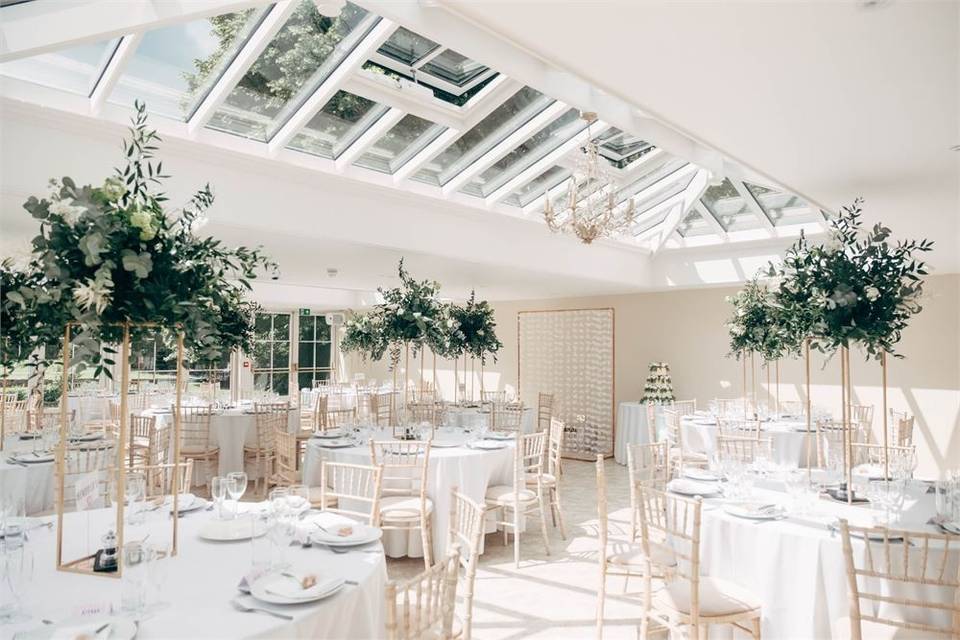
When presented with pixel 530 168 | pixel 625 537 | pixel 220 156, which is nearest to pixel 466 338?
pixel 530 168

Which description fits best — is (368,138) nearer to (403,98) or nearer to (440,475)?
(403,98)

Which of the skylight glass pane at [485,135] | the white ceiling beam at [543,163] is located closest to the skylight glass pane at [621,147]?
the white ceiling beam at [543,163]

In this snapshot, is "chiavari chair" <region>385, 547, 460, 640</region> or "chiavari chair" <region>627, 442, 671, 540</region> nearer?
"chiavari chair" <region>385, 547, 460, 640</region>

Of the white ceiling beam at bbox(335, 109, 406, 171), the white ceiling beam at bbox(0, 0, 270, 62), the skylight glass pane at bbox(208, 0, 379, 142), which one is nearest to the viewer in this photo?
the white ceiling beam at bbox(0, 0, 270, 62)

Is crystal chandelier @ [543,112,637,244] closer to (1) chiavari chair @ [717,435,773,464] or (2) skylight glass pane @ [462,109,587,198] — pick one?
(2) skylight glass pane @ [462,109,587,198]

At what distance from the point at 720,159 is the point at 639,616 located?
4.75 m

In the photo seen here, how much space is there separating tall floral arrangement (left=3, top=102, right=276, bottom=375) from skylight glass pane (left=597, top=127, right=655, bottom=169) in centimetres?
567

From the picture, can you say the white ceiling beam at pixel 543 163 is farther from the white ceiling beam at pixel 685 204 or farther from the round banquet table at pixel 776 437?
the round banquet table at pixel 776 437

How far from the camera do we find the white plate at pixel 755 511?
3523 millimetres

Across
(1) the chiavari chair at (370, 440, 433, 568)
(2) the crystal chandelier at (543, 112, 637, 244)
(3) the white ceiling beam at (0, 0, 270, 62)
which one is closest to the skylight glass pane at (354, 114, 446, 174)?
(2) the crystal chandelier at (543, 112, 637, 244)

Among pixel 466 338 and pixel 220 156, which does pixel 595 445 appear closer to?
pixel 466 338

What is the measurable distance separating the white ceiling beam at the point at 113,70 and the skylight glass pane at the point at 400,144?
222 centimetres

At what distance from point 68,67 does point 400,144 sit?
2811 mm

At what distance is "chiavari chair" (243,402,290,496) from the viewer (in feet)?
24.5
